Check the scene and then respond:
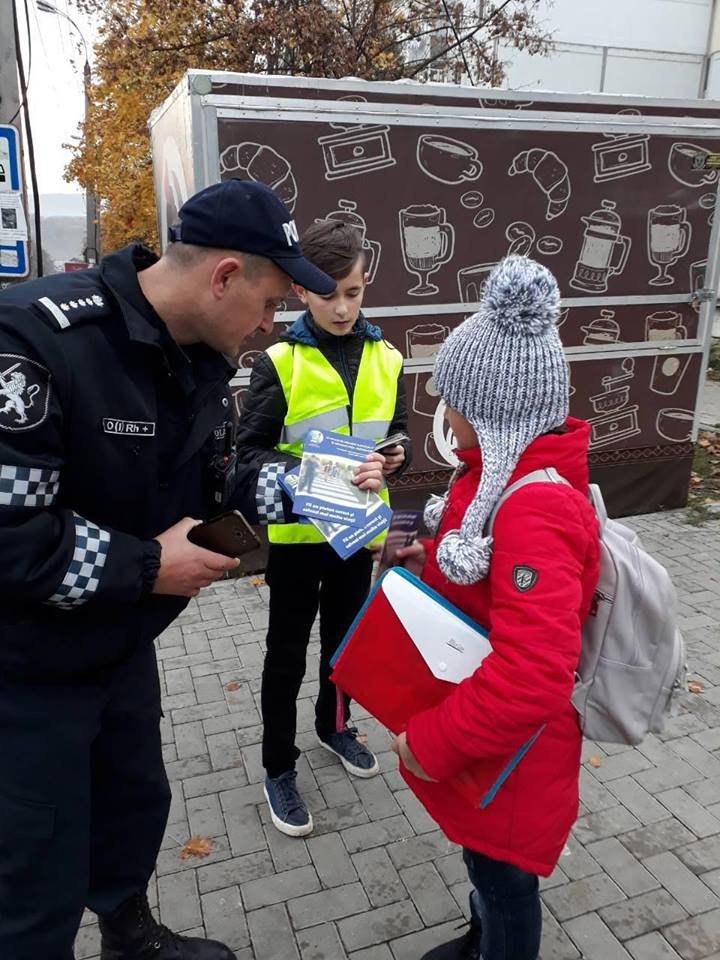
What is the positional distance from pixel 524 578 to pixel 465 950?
1.51 metres

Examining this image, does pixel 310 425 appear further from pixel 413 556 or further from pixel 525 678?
pixel 525 678

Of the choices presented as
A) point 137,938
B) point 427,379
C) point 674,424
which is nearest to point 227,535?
point 137,938

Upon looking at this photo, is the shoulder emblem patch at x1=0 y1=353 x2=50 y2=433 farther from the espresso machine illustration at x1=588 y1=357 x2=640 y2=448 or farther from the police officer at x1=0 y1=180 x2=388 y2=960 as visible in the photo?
the espresso machine illustration at x1=588 y1=357 x2=640 y2=448

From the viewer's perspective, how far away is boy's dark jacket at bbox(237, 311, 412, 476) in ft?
8.92

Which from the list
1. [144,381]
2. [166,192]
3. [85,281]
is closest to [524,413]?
[144,381]

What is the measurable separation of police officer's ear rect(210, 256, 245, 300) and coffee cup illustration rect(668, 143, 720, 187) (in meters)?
4.79

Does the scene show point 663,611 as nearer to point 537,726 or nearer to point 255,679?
point 537,726

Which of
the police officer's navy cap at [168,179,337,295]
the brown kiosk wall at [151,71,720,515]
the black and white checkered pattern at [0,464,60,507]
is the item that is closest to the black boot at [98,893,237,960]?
the black and white checkered pattern at [0,464,60,507]

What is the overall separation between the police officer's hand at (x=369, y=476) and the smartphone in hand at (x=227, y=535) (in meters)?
0.60

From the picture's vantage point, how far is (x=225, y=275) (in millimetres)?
1736

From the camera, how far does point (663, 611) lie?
1748 millimetres

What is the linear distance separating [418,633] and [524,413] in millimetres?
560

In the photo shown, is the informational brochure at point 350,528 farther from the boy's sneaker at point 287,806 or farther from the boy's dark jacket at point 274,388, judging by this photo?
the boy's sneaker at point 287,806

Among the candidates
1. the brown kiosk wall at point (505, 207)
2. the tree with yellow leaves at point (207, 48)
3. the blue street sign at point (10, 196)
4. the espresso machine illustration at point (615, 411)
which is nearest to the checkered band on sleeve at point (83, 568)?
the brown kiosk wall at point (505, 207)
